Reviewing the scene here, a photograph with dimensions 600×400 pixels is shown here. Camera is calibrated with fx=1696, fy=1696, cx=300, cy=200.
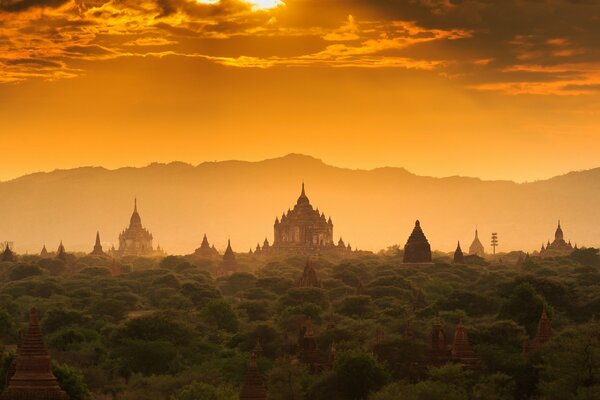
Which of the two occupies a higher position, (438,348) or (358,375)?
(438,348)

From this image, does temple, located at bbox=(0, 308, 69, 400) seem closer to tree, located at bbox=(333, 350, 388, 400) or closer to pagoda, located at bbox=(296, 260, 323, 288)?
tree, located at bbox=(333, 350, 388, 400)

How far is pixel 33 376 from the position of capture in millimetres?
70250

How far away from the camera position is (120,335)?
111812 mm

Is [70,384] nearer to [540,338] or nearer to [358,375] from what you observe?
[358,375]

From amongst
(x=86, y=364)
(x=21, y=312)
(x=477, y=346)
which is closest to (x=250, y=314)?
(x=21, y=312)

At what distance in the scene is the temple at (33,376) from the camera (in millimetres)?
69625


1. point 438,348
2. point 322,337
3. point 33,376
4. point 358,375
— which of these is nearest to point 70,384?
point 33,376

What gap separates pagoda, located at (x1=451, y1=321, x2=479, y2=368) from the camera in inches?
3396

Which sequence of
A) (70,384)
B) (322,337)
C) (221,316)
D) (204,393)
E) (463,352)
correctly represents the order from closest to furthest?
(70,384) < (204,393) < (463,352) < (322,337) < (221,316)

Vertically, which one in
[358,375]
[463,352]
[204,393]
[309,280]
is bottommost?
[204,393]

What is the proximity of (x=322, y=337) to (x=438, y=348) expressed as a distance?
56.4 ft

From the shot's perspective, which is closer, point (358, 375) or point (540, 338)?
point (358, 375)

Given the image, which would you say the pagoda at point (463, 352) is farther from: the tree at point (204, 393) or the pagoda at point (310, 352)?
the tree at point (204, 393)

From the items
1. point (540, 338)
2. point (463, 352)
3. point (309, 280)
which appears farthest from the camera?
point (309, 280)
